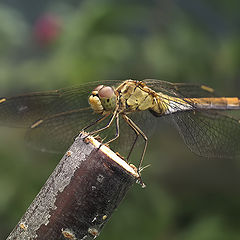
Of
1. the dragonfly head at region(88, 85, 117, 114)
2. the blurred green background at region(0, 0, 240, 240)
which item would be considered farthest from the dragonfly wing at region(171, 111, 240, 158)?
the blurred green background at region(0, 0, 240, 240)

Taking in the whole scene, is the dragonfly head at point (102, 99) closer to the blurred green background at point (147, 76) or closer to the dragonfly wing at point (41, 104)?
the dragonfly wing at point (41, 104)

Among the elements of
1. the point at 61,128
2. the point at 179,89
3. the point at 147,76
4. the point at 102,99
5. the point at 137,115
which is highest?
the point at 147,76

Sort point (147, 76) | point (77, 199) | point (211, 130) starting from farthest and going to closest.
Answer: point (147, 76)
point (211, 130)
point (77, 199)

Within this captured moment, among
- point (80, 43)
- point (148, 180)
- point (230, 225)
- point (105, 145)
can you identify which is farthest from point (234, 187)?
point (105, 145)

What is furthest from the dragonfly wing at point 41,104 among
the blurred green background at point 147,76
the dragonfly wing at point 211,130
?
the blurred green background at point 147,76

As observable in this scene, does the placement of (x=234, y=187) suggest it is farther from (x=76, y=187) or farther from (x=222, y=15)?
(x=76, y=187)

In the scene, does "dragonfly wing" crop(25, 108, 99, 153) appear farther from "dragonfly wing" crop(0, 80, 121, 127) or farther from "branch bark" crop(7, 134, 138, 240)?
"branch bark" crop(7, 134, 138, 240)

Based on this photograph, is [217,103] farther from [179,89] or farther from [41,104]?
[41,104]

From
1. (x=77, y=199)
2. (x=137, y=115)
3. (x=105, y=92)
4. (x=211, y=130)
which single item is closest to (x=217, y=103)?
(x=211, y=130)
